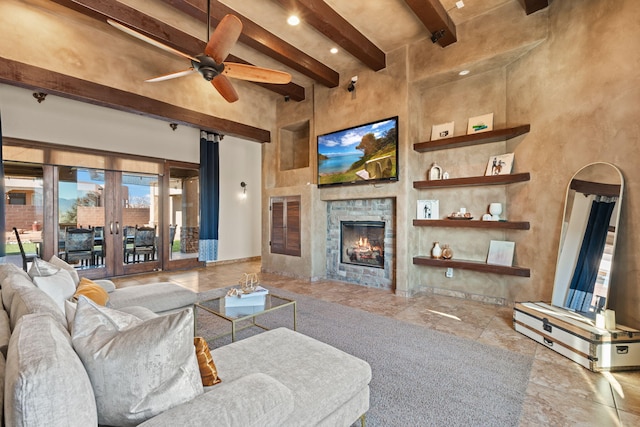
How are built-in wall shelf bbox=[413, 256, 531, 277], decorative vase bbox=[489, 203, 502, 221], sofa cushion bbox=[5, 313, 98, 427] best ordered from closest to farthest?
sofa cushion bbox=[5, 313, 98, 427] → built-in wall shelf bbox=[413, 256, 531, 277] → decorative vase bbox=[489, 203, 502, 221]

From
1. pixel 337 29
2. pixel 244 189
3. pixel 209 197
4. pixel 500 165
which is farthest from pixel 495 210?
pixel 244 189

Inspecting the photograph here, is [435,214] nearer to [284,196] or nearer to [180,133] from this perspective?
[284,196]

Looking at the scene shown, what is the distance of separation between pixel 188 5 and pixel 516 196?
4626mm

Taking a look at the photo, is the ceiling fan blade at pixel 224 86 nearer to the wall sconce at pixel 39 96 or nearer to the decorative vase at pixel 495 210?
the wall sconce at pixel 39 96

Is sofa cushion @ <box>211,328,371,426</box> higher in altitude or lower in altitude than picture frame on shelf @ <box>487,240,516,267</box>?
lower

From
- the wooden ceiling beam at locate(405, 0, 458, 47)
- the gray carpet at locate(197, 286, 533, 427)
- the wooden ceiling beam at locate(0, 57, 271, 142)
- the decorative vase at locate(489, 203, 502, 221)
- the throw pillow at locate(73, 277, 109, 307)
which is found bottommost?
the gray carpet at locate(197, 286, 533, 427)

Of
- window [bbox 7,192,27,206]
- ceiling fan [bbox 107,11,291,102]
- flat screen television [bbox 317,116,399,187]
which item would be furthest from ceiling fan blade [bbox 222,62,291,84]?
window [bbox 7,192,27,206]

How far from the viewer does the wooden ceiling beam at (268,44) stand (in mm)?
3395

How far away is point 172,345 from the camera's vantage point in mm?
1027

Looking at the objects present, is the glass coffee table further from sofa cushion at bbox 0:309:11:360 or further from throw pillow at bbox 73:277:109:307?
sofa cushion at bbox 0:309:11:360

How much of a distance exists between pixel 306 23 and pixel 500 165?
10.5ft

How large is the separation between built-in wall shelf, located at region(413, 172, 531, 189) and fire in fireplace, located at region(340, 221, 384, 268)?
98cm

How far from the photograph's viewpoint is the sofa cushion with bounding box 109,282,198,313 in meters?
2.73

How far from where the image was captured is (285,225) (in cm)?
591
